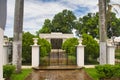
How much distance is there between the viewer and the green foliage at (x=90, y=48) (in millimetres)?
19906

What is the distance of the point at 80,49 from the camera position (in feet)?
61.4

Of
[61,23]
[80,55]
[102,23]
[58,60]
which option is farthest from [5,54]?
[61,23]

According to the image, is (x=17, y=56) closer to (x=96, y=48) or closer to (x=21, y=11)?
(x=21, y=11)

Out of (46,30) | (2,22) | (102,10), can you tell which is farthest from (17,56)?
(46,30)

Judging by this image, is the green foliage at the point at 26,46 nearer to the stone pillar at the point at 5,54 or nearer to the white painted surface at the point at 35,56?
the white painted surface at the point at 35,56

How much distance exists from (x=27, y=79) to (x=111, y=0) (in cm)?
1880

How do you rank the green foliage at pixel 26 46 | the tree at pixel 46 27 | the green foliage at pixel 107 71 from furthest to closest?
the tree at pixel 46 27 < the green foliage at pixel 26 46 < the green foliage at pixel 107 71

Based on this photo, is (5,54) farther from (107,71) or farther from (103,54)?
(107,71)

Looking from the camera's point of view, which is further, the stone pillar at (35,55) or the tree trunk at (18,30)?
the stone pillar at (35,55)

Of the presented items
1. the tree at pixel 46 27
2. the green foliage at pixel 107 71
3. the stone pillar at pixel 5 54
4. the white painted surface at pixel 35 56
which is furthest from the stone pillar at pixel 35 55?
the tree at pixel 46 27

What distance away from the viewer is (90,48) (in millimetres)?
19922

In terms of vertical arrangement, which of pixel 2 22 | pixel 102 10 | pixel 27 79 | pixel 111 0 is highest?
pixel 111 0

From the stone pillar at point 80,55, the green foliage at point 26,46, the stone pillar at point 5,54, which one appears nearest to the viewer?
the stone pillar at point 5,54

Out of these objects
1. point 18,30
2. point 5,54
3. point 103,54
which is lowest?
point 5,54
